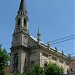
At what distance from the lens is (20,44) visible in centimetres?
7731

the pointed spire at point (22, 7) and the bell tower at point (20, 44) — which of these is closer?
the bell tower at point (20, 44)

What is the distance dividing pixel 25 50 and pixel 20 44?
2225mm

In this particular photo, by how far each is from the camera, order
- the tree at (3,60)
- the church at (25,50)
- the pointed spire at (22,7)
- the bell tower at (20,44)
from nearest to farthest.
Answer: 1. the tree at (3,60)
2. the church at (25,50)
3. the bell tower at (20,44)
4. the pointed spire at (22,7)

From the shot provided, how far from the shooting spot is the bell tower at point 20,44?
76.0m

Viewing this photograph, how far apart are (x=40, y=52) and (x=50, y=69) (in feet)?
49.8

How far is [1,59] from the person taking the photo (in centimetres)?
5209

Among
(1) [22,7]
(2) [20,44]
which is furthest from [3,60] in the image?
(1) [22,7]

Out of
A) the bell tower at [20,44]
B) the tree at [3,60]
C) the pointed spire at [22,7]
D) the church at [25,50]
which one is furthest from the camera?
the pointed spire at [22,7]

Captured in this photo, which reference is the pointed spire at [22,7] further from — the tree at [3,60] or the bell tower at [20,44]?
the tree at [3,60]

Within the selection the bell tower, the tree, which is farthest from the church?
the tree

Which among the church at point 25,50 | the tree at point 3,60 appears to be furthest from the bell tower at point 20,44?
Answer: the tree at point 3,60

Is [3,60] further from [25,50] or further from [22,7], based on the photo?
[22,7]

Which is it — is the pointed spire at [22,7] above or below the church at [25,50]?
above

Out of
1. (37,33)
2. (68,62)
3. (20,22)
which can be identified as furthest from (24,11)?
(68,62)
